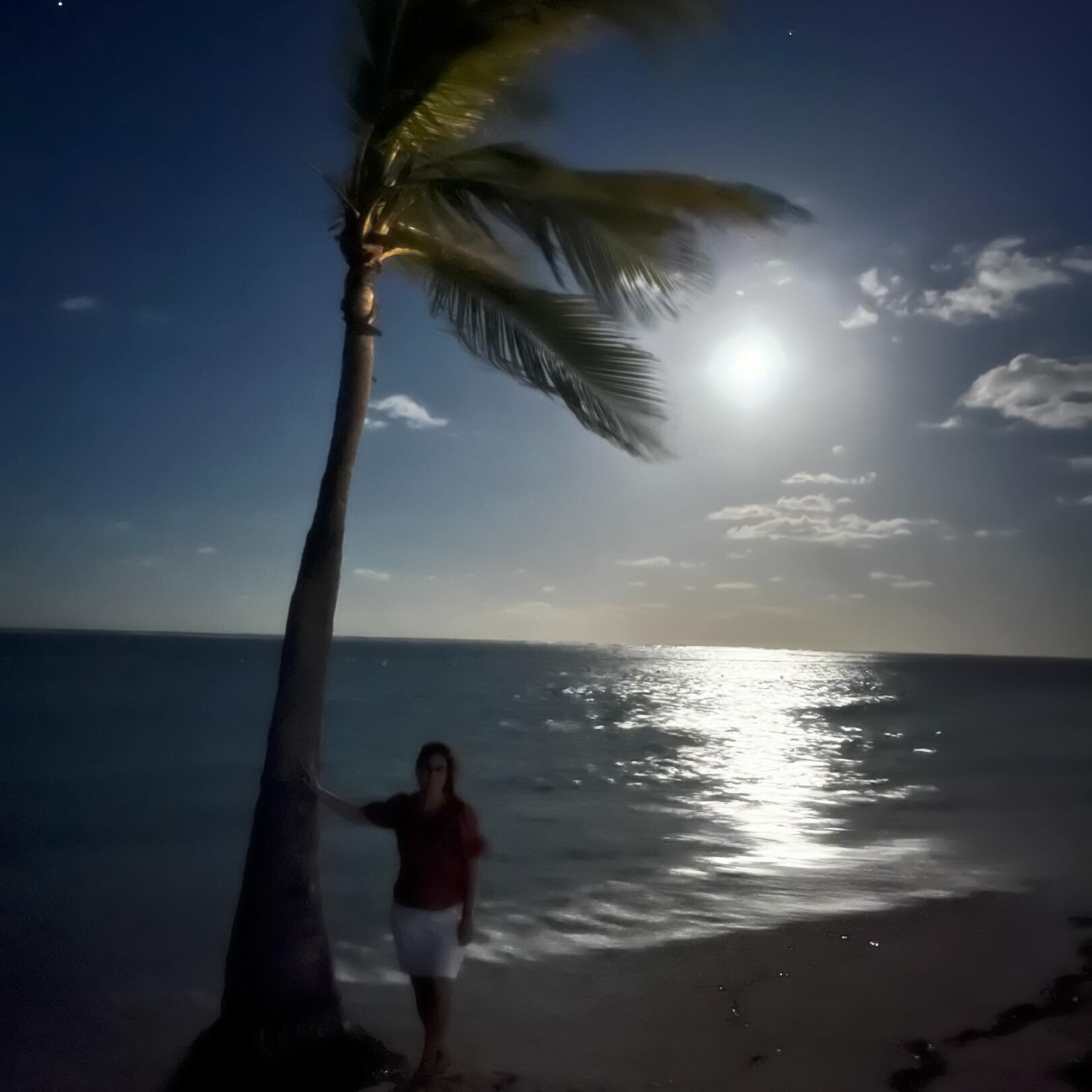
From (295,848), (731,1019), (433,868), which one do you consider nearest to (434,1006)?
(433,868)

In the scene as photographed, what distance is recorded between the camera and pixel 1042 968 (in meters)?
7.68

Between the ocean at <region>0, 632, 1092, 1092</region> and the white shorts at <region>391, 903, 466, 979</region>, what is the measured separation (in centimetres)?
291

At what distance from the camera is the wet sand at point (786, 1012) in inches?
217

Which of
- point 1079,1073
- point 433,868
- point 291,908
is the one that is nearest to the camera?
point 433,868

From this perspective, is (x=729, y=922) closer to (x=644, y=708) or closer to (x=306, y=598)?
(x=306, y=598)

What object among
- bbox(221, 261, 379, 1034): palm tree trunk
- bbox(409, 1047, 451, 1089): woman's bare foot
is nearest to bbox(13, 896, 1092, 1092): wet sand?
bbox(409, 1047, 451, 1089): woman's bare foot

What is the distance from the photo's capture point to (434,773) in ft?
14.4

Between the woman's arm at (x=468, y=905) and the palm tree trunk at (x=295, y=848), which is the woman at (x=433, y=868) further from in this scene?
the palm tree trunk at (x=295, y=848)

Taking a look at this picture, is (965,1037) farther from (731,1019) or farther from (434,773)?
(434,773)

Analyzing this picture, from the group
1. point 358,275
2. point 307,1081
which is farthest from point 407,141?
point 307,1081

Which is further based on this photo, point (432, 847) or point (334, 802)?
point (334, 802)

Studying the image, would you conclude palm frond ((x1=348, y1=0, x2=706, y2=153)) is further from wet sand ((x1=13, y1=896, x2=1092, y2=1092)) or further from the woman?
wet sand ((x1=13, y1=896, x2=1092, y2=1092))

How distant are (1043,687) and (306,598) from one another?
3665 inches

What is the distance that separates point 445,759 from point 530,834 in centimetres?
1144
